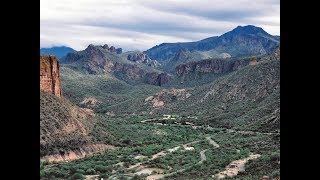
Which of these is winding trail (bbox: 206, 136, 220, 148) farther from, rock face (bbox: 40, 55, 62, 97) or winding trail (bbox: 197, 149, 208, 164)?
rock face (bbox: 40, 55, 62, 97)

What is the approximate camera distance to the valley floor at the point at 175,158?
3066cm

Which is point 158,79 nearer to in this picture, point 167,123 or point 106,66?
point 106,66

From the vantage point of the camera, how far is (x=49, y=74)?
46062mm

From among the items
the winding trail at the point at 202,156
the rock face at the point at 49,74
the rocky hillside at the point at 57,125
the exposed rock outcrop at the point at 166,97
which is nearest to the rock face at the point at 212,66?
the exposed rock outcrop at the point at 166,97

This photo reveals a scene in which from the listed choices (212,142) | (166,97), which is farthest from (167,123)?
(166,97)

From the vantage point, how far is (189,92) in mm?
103062

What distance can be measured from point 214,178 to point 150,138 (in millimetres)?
28897

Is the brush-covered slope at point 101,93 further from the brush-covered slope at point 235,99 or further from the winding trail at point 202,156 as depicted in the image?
the winding trail at point 202,156

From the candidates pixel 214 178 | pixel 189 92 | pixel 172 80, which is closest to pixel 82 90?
pixel 189 92

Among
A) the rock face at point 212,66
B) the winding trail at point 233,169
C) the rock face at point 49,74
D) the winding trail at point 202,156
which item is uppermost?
the rock face at point 212,66

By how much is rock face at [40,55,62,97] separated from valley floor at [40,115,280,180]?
21.2 ft

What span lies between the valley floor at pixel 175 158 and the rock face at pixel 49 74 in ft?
21.2

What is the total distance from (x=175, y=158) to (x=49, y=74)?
15.8 m
